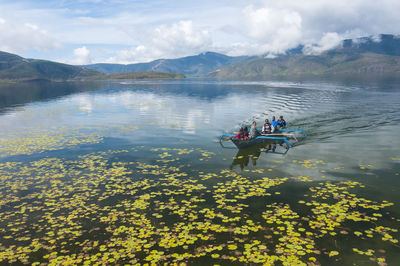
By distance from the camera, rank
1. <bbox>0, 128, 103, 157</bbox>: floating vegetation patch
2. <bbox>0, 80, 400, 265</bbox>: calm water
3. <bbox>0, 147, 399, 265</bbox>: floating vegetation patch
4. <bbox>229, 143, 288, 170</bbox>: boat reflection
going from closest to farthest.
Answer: <bbox>0, 147, 399, 265</bbox>: floating vegetation patch → <bbox>0, 80, 400, 265</bbox>: calm water → <bbox>229, 143, 288, 170</bbox>: boat reflection → <bbox>0, 128, 103, 157</bbox>: floating vegetation patch

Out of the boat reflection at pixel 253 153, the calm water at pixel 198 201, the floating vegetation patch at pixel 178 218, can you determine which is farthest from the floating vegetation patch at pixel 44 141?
the boat reflection at pixel 253 153

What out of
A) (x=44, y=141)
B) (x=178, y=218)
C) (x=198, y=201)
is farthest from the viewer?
(x=44, y=141)

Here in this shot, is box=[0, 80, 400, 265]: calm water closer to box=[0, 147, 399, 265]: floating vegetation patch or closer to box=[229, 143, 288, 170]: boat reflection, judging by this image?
box=[0, 147, 399, 265]: floating vegetation patch

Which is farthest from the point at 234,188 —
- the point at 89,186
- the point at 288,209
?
the point at 89,186

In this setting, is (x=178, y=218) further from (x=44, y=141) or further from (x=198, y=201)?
(x=44, y=141)

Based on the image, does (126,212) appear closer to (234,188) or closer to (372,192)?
(234,188)

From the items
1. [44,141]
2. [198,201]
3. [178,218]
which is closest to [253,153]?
[198,201]

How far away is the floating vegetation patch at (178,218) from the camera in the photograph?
1407cm

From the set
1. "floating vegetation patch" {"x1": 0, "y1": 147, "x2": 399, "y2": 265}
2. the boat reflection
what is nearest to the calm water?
"floating vegetation patch" {"x1": 0, "y1": 147, "x2": 399, "y2": 265}

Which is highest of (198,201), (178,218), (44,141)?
(44,141)

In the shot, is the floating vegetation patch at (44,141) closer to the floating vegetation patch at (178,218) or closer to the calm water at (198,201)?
the calm water at (198,201)

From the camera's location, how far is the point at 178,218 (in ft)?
57.5

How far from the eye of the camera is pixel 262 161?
29.7 meters

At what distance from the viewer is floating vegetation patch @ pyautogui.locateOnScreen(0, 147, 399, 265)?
14074 mm
